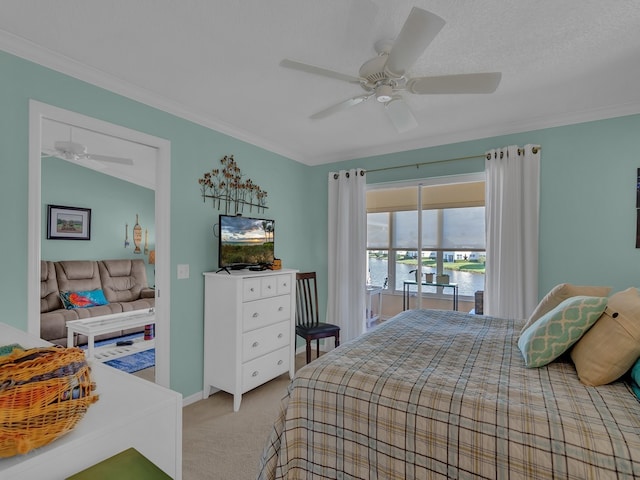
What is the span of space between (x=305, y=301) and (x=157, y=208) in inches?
74.3

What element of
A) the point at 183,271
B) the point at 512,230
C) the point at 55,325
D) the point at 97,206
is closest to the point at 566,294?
the point at 512,230

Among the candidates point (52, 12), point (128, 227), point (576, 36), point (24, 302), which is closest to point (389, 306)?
point (576, 36)

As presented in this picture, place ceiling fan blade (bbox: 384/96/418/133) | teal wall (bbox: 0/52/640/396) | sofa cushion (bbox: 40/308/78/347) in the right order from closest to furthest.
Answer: ceiling fan blade (bbox: 384/96/418/133), teal wall (bbox: 0/52/640/396), sofa cushion (bbox: 40/308/78/347)

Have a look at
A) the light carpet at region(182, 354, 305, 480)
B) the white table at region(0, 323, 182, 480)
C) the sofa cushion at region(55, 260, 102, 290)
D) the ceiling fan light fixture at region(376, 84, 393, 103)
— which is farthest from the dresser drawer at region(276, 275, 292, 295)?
the sofa cushion at region(55, 260, 102, 290)

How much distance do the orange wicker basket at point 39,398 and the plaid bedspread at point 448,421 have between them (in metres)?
1.01

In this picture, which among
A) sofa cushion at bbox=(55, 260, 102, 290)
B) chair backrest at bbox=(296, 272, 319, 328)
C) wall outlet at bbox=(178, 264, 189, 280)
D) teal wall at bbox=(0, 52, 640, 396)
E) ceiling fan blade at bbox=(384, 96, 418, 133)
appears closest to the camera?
ceiling fan blade at bbox=(384, 96, 418, 133)

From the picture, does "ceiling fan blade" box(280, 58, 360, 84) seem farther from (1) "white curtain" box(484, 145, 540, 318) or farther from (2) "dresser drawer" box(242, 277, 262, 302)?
(1) "white curtain" box(484, 145, 540, 318)

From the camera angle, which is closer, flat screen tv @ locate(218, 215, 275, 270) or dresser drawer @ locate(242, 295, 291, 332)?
dresser drawer @ locate(242, 295, 291, 332)

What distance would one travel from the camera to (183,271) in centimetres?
283

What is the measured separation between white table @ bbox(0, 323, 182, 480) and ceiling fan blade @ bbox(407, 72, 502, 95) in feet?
6.22

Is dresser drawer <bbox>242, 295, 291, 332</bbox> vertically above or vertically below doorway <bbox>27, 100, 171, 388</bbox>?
below

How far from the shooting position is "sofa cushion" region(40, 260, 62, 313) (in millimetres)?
4238

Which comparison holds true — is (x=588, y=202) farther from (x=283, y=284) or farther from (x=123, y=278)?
(x=123, y=278)

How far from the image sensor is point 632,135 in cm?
269
